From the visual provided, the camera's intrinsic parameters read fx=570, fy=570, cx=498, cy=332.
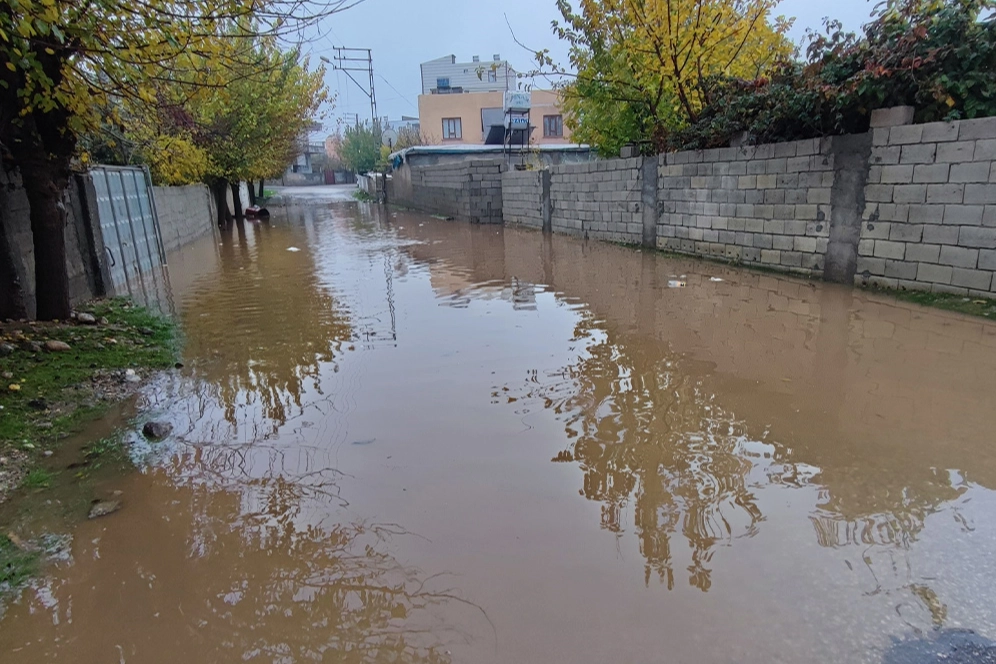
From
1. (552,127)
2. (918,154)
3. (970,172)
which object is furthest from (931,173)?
(552,127)

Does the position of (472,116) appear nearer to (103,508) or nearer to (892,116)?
(892,116)

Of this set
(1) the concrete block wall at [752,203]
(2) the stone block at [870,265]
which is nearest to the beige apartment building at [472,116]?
(1) the concrete block wall at [752,203]

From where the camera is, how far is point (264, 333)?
5.85 metres

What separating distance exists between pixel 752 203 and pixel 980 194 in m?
2.94

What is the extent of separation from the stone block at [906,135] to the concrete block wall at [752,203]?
76 centimetres

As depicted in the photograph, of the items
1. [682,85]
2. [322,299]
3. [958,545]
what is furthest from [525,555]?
[682,85]

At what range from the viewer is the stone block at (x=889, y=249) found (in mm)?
6160

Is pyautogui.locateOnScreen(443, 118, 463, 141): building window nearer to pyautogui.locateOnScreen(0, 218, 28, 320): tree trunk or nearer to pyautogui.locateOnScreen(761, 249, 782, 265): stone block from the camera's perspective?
pyautogui.locateOnScreen(761, 249, 782, 265): stone block

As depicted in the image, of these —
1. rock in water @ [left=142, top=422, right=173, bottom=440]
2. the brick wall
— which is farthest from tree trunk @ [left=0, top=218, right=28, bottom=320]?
the brick wall

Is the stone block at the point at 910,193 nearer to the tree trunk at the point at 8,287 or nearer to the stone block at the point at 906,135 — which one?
the stone block at the point at 906,135

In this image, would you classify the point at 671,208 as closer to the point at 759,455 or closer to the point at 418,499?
the point at 759,455

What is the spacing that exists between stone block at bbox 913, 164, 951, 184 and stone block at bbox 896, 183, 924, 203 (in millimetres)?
70

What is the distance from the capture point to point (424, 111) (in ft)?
132

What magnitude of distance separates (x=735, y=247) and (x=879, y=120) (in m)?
2.64
